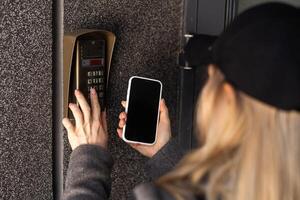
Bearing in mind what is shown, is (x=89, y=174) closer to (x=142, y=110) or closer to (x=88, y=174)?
(x=88, y=174)

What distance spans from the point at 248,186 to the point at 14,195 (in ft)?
1.45

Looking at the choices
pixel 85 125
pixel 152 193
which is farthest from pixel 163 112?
pixel 152 193

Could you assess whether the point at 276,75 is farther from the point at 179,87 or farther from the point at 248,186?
the point at 179,87

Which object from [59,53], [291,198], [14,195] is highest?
[59,53]

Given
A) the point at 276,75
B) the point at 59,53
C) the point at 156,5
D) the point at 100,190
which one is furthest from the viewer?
the point at 156,5

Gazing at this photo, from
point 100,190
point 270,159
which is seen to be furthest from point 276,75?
point 100,190

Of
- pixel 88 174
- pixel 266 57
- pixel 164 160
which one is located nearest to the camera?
pixel 266 57

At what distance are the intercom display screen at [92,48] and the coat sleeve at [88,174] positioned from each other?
153mm

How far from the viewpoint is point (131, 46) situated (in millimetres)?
1044

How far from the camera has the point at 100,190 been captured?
2.71 ft

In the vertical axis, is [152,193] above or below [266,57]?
below

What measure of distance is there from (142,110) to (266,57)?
38cm

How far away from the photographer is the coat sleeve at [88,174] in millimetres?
804

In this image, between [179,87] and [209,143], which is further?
[179,87]
